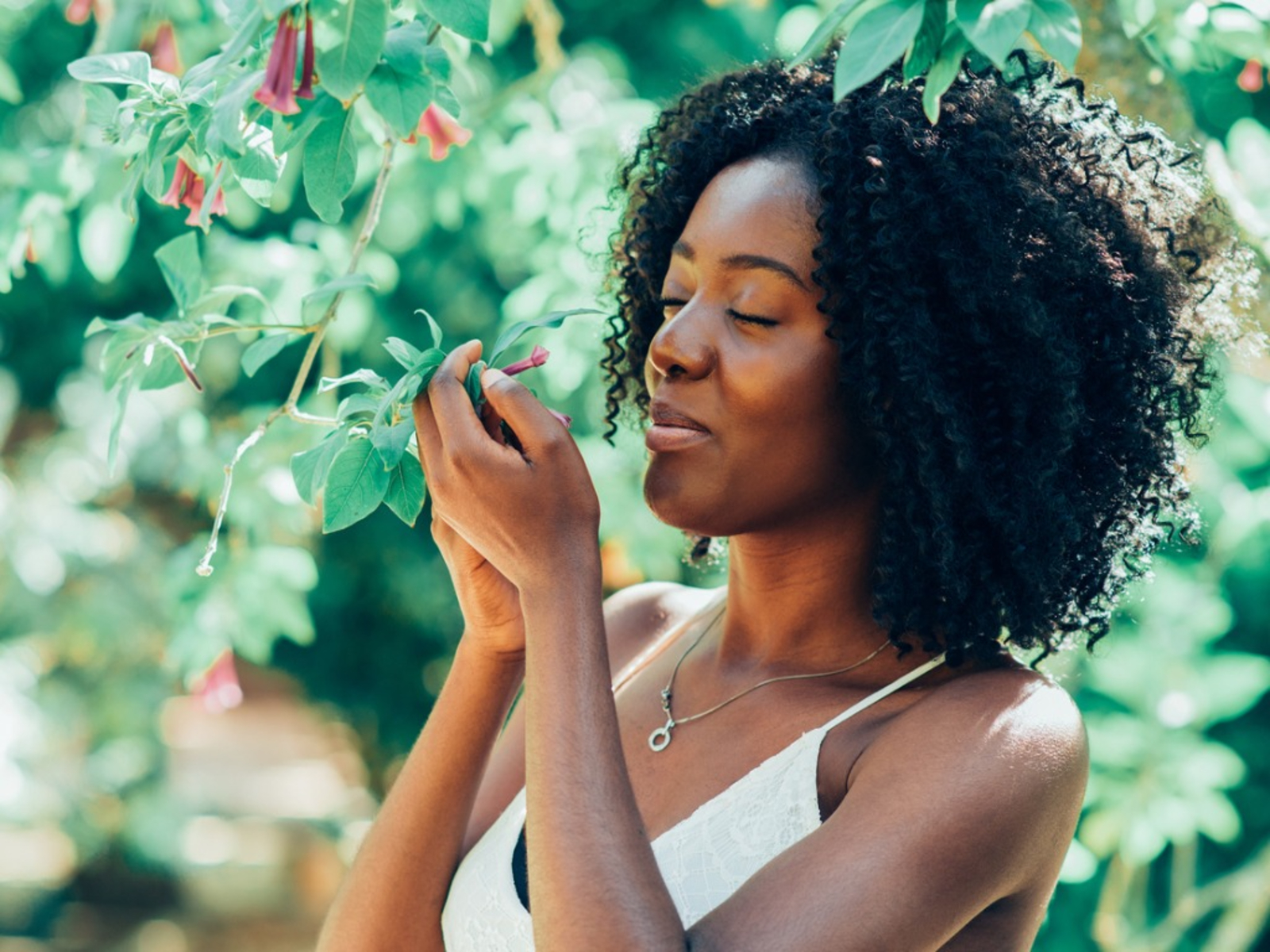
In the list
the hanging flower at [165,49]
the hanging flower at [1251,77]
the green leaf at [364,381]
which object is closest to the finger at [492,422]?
the green leaf at [364,381]

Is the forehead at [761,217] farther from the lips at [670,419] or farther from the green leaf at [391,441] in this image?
the green leaf at [391,441]

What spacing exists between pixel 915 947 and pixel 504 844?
543mm

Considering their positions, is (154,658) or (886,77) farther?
(154,658)

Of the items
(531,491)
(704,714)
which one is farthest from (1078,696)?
(531,491)

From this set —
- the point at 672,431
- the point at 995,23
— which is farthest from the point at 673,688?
the point at 995,23

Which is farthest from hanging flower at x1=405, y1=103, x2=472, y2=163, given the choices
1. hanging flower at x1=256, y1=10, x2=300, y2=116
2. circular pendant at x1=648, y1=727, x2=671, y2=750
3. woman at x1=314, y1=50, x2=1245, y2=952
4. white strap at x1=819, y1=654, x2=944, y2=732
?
white strap at x1=819, y1=654, x2=944, y2=732

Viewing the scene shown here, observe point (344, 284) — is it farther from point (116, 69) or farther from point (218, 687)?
point (218, 687)

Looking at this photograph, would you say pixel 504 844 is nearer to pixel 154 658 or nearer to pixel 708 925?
pixel 708 925

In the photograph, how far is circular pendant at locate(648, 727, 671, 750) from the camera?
184 cm

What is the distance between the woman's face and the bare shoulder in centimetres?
50

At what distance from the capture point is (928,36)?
4.02 ft

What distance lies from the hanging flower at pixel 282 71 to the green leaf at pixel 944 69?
56 centimetres

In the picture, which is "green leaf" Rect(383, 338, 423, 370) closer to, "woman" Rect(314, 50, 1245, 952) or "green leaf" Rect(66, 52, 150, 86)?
"woman" Rect(314, 50, 1245, 952)

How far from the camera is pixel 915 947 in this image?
4.56 ft
